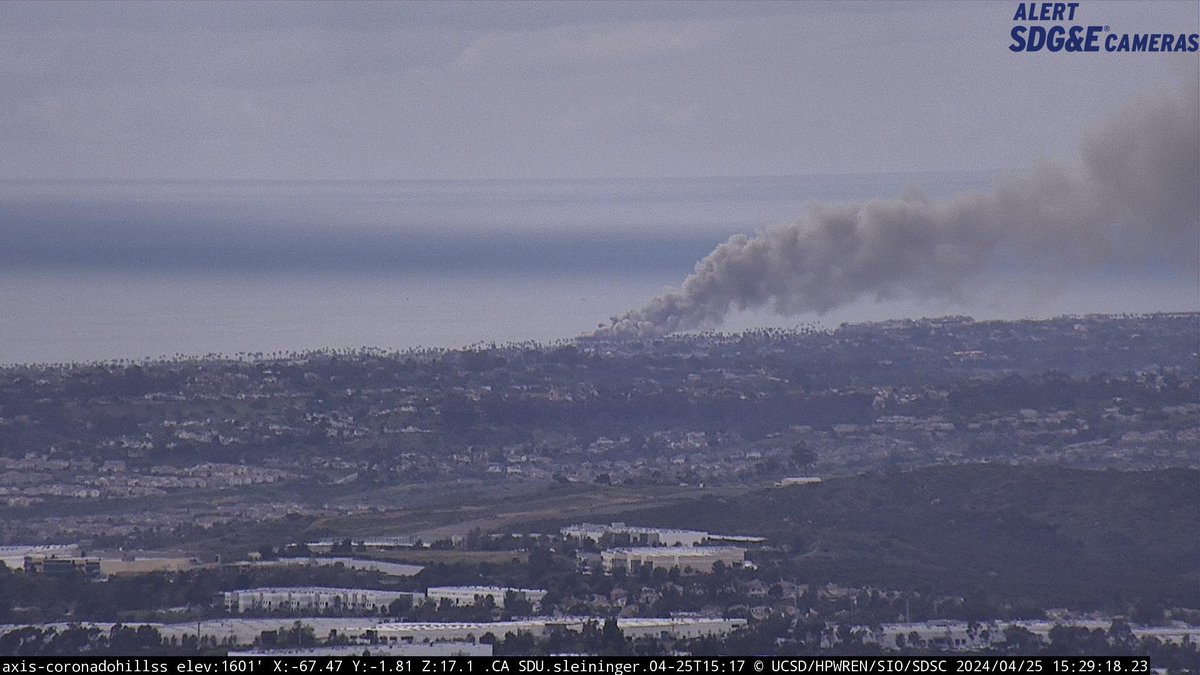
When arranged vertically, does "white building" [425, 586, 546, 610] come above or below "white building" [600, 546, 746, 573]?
below

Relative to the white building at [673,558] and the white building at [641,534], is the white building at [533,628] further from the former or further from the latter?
the white building at [641,534]

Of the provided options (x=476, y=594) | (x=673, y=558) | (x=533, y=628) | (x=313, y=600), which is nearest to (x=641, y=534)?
(x=673, y=558)

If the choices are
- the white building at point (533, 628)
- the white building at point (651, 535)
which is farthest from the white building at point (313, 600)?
the white building at point (651, 535)

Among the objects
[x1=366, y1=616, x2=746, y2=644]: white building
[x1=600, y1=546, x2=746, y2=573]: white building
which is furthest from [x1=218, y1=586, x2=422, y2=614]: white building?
[x1=600, y1=546, x2=746, y2=573]: white building

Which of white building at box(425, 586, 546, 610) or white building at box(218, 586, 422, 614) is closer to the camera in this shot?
white building at box(218, 586, 422, 614)

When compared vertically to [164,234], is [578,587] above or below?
below

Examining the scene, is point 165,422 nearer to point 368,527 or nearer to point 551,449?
point 551,449

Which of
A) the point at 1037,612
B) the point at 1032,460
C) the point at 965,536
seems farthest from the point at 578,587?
the point at 1032,460

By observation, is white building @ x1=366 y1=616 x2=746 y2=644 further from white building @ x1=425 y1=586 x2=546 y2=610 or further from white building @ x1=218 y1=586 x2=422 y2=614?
white building @ x1=218 y1=586 x2=422 y2=614
